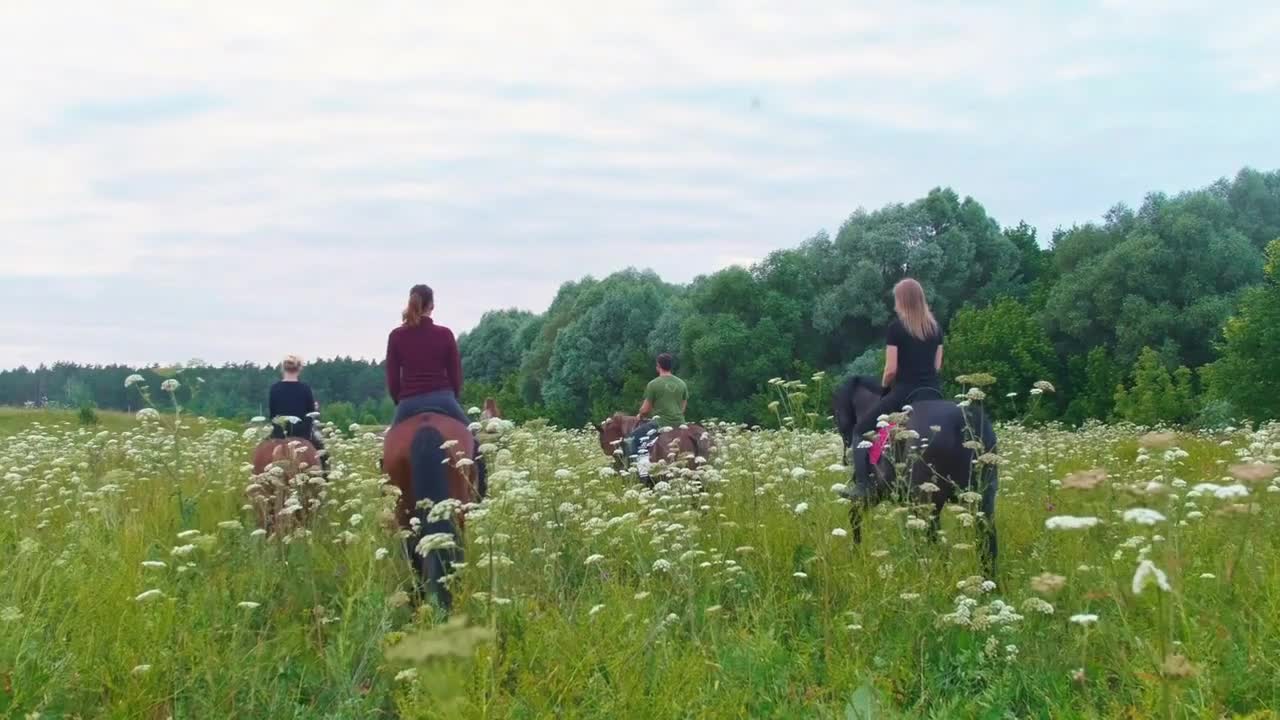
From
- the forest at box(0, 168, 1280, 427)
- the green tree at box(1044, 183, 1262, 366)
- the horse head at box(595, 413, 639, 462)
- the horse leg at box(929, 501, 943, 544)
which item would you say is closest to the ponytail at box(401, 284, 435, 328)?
the horse leg at box(929, 501, 943, 544)

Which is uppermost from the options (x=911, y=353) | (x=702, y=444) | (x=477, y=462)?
(x=911, y=353)

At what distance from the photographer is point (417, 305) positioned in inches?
328

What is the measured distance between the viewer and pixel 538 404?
80.3m

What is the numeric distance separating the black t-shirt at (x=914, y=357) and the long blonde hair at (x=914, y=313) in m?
0.03

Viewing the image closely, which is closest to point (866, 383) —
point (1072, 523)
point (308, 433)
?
point (308, 433)

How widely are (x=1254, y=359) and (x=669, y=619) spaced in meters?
36.2

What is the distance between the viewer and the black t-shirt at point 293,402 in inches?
427

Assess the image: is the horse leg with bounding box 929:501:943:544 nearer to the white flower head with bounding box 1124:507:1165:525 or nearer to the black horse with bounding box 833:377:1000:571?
the black horse with bounding box 833:377:1000:571

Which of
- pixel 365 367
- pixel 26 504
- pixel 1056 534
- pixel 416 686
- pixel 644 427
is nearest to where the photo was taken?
pixel 416 686

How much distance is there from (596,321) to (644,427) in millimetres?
56664

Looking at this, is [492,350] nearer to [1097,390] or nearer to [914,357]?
[1097,390]

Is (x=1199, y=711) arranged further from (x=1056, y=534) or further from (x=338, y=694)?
(x=1056, y=534)

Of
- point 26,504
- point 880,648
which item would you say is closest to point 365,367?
point 26,504

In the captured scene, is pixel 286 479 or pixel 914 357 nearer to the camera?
pixel 914 357
